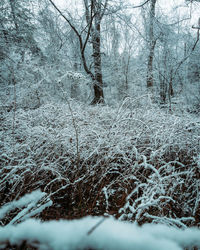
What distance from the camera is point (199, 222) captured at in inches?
39.3

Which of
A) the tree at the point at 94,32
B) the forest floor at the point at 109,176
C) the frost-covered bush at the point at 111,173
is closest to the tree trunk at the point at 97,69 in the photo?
the tree at the point at 94,32

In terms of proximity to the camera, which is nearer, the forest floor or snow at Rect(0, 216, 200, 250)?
snow at Rect(0, 216, 200, 250)

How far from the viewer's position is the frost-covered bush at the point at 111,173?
103 centimetres

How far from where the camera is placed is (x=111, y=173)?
151 cm

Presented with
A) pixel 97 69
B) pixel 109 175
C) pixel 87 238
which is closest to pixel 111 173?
pixel 109 175

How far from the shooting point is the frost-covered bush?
103 centimetres

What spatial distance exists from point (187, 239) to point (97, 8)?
5.21 meters

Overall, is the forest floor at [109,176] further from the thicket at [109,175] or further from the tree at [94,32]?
the tree at [94,32]

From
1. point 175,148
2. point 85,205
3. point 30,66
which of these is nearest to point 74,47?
point 30,66

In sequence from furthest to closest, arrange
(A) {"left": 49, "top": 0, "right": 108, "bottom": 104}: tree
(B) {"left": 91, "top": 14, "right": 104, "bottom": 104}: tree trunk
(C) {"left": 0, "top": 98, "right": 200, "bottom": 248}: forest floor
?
(B) {"left": 91, "top": 14, "right": 104, "bottom": 104}: tree trunk → (A) {"left": 49, "top": 0, "right": 108, "bottom": 104}: tree → (C) {"left": 0, "top": 98, "right": 200, "bottom": 248}: forest floor

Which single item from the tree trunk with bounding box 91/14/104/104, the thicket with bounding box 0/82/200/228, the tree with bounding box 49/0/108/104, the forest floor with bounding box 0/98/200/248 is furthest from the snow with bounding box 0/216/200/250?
the tree trunk with bounding box 91/14/104/104

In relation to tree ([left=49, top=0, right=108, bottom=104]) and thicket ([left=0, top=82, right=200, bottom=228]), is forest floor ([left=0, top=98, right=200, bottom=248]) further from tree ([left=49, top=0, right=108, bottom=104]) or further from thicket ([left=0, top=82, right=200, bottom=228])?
tree ([left=49, top=0, right=108, bottom=104])

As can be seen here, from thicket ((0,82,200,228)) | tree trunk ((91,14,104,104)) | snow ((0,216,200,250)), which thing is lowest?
thicket ((0,82,200,228))

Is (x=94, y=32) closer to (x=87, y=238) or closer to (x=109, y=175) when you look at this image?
(x=109, y=175)
